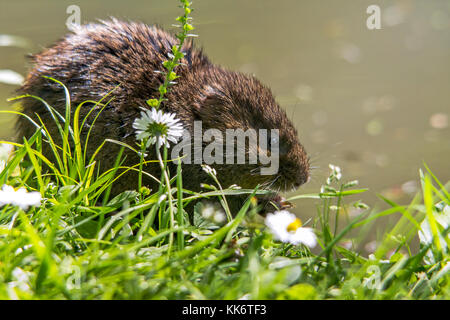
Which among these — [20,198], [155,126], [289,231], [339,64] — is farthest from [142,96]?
[339,64]

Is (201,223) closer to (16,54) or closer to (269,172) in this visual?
(269,172)

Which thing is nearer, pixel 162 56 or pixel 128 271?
pixel 128 271

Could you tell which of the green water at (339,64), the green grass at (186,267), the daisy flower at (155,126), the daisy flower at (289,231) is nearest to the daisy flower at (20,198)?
the green grass at (186,267)

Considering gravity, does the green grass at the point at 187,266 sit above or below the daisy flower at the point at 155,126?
below

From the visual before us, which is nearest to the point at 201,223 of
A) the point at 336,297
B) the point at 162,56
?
the point at 336,297

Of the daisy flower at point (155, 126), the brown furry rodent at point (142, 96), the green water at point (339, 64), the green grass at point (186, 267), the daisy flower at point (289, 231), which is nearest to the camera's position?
the green grass at point (186, 267)

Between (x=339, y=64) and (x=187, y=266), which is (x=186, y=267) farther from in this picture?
(x=339, y=64)

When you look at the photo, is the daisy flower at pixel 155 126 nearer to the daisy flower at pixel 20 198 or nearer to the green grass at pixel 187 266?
the green grass at pixel 187 266

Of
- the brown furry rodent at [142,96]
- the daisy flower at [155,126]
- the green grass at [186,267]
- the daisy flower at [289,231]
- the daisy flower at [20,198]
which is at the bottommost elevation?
the green grass at [186,267]
